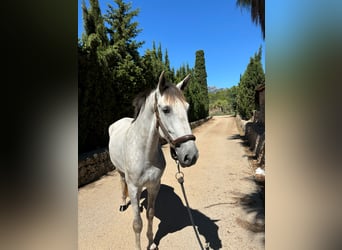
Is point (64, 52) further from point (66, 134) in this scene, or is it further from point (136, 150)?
point (136, 150)

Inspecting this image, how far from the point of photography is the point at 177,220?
10.3ft

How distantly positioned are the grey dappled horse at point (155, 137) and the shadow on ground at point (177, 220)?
519 millimetres

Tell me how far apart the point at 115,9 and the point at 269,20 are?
802 cm

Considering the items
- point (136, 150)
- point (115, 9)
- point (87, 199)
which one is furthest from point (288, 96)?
point (115, 9)

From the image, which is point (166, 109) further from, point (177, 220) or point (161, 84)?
point (177, 220)

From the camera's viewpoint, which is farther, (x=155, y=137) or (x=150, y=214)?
(x=150, y=214)

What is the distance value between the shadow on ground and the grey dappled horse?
52 cm

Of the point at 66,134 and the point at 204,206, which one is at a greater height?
the point at 66,134

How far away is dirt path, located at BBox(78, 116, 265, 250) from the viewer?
262cm

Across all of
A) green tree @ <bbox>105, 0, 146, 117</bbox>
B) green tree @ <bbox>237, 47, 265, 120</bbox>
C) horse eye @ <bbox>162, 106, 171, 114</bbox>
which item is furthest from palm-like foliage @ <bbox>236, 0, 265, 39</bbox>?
green tree @ <bbox>237, 47, 265, 120</bbox>

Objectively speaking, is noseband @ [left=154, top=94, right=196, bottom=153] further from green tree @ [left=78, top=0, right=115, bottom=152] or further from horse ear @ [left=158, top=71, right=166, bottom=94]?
green tree @ [left=78, top=0, right=115, bottom=152]

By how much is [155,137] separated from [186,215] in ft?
6.27

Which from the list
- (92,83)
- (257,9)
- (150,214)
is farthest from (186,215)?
(257,9)

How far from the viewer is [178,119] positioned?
164 centimetres
